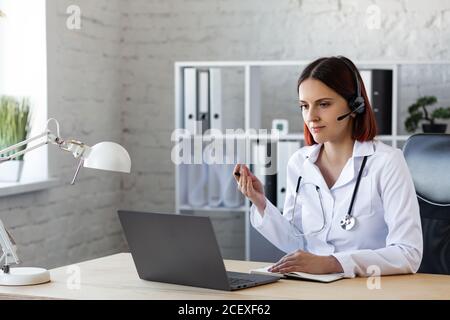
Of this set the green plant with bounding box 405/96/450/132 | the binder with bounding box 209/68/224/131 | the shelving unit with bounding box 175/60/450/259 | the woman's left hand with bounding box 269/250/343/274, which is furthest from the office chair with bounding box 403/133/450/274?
the binder with bounding box 209/68/224/131

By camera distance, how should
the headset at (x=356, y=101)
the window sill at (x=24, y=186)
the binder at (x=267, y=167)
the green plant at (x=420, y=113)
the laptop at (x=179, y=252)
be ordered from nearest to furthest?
the laptop at (x=179, y=252) < the headset at (x=356, y=101) < the window sill at (x=24, y=186) < the green plant at (x=420, y=113) < the binder at (x=267, y=167)

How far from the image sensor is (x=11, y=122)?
352cm

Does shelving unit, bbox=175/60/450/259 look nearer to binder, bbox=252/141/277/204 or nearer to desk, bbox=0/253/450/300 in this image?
binder, bbox=252/141/277/204

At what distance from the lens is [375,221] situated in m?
2.33

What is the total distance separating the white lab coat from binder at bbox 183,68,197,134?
161 centimetres

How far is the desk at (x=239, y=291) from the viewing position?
6.18ft

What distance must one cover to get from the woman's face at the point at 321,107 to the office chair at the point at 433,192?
36 centimetres

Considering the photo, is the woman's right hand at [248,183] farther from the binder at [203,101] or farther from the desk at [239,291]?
the binder at [203,101]

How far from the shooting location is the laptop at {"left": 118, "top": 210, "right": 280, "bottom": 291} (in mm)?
1873

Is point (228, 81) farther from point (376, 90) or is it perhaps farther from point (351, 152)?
point (351, 152)

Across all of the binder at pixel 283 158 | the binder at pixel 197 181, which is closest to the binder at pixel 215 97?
the binder at pixel 197 181

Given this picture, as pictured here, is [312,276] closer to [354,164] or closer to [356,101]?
[354,164]

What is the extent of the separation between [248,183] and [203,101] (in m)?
1.85
